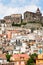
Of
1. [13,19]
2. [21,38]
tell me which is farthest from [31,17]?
[21,38]

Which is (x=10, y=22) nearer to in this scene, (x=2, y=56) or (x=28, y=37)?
(x=28, y=37)

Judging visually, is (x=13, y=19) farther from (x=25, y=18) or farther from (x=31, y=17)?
(x=31, y=17)

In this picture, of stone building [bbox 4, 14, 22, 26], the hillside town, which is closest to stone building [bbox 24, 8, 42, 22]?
the hillside town

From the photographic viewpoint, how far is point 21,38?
71125mm

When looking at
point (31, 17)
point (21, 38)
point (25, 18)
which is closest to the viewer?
point (21, 38)

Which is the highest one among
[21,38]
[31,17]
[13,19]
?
[21,38]

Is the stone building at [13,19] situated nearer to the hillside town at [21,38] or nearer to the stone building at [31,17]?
the hillside town at [21,38]

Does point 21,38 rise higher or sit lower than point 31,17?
higher

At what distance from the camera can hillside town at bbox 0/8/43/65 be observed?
51844 millimetres

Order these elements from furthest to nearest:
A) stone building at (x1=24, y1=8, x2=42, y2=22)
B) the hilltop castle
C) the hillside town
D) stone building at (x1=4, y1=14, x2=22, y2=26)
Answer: stone building at (x1=24, y1=8, x2=42, y2=22)
the hilltop castle
stone building at (x1=4, y1=14, x2=22, y2=26)
the hillside town

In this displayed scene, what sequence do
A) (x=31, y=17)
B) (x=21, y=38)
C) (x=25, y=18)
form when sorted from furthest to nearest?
(x=31, y=17)
(x=25, y=18)
(x=21, y=38)

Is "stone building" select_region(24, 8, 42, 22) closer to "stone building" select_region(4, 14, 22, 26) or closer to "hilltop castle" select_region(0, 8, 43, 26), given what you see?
"hilltop castle" select_region(0, 8, 43, 26)

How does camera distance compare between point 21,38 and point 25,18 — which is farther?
point 25,18

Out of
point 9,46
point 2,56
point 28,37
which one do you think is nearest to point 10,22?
point 28,37
